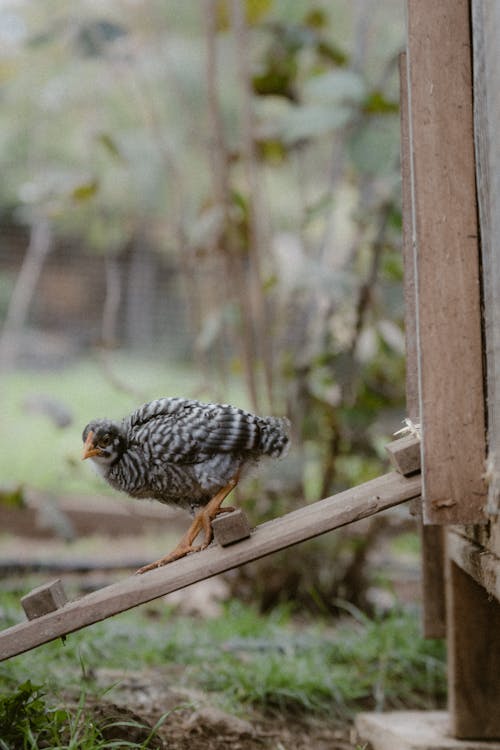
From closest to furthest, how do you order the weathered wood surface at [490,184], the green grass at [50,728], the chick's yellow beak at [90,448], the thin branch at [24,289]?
the weathered wood surface at [490,184]
the green grass at [50,728]
the chick's yellow beak at [90,448]
the thin branch at [24,289]

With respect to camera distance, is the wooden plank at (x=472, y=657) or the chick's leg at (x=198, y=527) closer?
the chick's leg at (x=198, y=527)

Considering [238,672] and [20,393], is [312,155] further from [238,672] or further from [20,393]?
[238,672]

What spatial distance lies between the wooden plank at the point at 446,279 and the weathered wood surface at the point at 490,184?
2 centimetres

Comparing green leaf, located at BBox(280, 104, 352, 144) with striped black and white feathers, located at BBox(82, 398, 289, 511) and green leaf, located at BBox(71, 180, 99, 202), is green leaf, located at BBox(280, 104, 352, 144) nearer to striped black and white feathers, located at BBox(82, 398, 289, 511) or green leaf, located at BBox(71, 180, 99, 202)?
green leaf, located at BBox(71, 180, 99, 202)

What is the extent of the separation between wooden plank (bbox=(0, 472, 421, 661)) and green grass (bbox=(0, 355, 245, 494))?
11.9ft

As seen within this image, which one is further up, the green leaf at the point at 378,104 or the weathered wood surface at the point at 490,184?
the green leaf at the point at 378,104

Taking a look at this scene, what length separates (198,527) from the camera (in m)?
1.96

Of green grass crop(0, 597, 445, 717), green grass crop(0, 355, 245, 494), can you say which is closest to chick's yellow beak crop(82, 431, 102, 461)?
green grass crop(0, 597, 445, 717)

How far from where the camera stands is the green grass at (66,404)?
5965mm

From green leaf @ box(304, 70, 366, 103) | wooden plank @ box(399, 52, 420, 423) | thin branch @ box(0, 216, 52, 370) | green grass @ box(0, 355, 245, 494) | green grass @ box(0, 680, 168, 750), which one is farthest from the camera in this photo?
green grass @ box(0, 355, 245, 494)

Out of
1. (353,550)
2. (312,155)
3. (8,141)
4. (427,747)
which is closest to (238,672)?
(427,747)

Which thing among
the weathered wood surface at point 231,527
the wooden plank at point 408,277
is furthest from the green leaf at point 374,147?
the weathered wood surface at point 231,527

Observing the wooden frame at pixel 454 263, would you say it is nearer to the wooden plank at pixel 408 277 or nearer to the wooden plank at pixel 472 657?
the wooden plank at pixel 408 277

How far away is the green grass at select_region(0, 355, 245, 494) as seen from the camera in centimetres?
596
